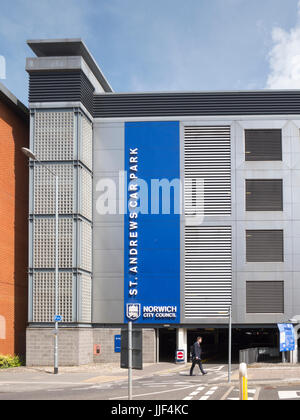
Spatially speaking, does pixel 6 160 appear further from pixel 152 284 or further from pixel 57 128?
pixel 152 284

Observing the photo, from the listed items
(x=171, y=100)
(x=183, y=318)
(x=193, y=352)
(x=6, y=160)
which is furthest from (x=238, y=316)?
(x=6, y=160)

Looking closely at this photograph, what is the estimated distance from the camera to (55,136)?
4084 centimetres

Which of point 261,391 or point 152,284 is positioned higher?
point 152,284

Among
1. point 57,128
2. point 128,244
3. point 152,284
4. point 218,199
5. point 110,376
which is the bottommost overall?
point 110,376

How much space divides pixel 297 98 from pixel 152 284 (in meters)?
15.6

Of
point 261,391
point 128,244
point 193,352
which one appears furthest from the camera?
point 128,244

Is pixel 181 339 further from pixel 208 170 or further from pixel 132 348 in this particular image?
pixel 132 348

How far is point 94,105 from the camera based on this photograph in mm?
44031

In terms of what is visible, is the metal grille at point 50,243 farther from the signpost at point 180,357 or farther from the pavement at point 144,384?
the signpost at point 180,357

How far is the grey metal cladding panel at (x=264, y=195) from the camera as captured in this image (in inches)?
1702

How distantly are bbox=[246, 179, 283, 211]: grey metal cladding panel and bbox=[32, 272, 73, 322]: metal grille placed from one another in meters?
12.9

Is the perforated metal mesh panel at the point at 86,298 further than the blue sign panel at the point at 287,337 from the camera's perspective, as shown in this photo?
Yes

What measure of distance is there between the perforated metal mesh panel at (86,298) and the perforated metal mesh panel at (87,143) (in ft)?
23.9

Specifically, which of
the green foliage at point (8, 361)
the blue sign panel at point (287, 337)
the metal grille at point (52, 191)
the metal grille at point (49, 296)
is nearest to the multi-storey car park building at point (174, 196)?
the metal grille at point (52, 191)
